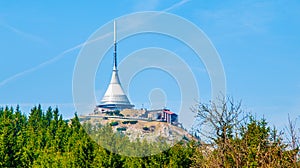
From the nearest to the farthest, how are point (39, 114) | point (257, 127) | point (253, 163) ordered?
point (253, 163) → point (257, 127) → point (39, 114)

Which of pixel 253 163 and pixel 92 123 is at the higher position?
pixel 92 123

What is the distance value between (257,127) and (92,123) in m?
20.2

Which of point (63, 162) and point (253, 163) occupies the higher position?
point (63, 162)

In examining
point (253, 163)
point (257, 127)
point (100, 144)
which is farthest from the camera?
point (100, 144)

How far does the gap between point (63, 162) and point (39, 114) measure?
45.9 meters

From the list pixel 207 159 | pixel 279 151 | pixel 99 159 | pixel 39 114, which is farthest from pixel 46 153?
pixel 39 114

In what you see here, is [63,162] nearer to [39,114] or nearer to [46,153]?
[46,153]

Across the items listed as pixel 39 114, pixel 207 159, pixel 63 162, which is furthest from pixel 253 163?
pixel 39 114

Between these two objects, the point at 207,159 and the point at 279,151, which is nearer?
the point at 279,151

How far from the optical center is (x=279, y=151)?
1104 inches

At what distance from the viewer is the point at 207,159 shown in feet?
99.8

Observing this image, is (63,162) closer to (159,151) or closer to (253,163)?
(159,151)

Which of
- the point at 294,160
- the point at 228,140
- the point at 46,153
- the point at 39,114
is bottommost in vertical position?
the point at 294,160

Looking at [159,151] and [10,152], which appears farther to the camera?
[10,152]
